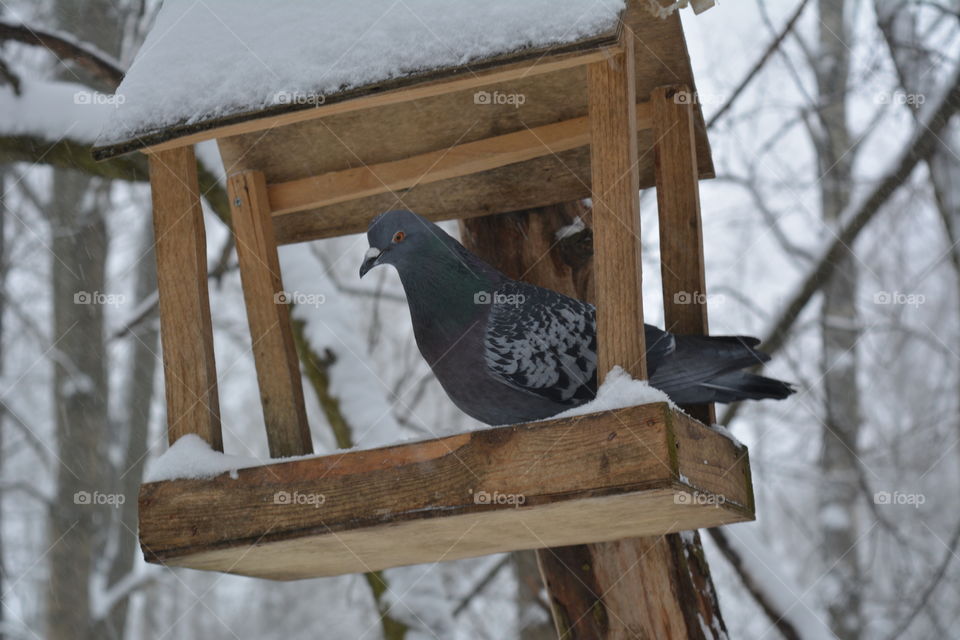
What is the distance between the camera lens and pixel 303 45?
2.36 m

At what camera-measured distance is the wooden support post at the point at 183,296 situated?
8.36 feet

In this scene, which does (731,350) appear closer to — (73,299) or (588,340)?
(588,340)

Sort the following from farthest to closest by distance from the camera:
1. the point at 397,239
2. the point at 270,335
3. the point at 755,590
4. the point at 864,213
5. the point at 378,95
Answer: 1. the point at 864,213
2. the point at 755,590
3. the point at 270,335
4. the point at 397,239
5. the point at 378,95

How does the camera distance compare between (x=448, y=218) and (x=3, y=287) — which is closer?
(x=448, y=218)

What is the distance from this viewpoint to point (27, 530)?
11.8 meters

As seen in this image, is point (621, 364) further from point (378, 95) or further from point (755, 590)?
point (755, 590)

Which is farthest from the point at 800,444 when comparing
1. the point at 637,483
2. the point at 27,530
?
the point at 27,530

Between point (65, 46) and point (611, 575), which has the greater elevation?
point (65, 46)

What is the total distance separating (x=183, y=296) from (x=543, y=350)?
100cm

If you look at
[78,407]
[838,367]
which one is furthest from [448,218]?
[838,367]

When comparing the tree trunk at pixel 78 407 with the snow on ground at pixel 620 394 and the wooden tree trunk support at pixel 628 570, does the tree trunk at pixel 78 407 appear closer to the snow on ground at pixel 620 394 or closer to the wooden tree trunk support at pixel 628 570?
the wooden tree trunk support at pixel 628 570

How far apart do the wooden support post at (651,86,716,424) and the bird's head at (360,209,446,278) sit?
705mm

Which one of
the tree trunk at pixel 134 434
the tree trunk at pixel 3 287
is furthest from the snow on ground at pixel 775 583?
the tree trunk at pixel 3 287

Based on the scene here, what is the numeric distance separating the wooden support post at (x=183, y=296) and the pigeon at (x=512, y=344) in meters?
0.47
